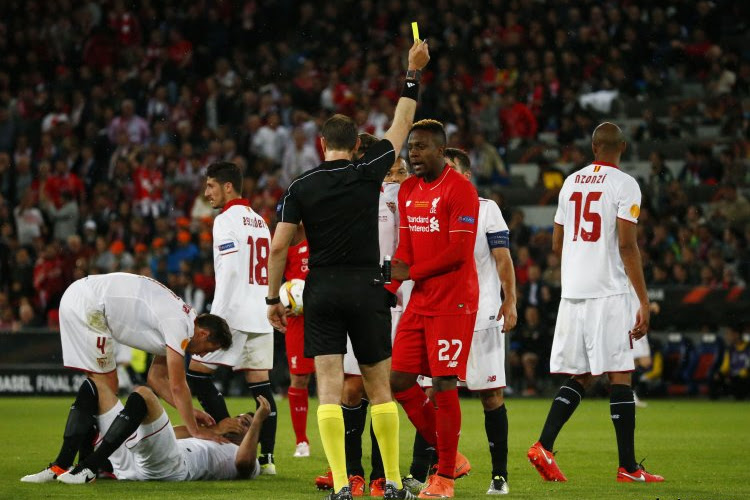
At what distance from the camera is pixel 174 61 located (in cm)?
2847

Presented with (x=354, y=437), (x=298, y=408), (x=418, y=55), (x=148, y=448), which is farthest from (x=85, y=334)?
(x=418, y=55)

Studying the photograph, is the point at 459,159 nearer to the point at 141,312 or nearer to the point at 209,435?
the point at 141,312

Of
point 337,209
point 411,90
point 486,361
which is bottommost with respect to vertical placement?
point 486,361

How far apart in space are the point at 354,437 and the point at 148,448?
1537mm

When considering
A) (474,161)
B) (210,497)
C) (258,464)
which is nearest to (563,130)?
(474,161)

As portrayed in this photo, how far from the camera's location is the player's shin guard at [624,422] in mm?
9352

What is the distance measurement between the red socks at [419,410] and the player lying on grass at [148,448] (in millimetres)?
1213

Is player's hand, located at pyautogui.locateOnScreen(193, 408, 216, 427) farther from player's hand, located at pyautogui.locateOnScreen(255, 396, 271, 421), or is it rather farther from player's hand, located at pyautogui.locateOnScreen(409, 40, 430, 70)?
player's hand, located at pyautogui.locateOnScreen(409, 40, 430, 70)

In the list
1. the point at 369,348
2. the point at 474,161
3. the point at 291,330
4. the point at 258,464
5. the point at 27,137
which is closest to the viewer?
the point at 369,348

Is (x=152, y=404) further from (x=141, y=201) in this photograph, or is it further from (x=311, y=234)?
(x=141, y=201)

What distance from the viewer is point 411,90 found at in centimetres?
808

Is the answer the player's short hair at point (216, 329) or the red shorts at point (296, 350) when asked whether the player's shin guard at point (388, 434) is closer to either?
the player's short hair at point (216, 329)

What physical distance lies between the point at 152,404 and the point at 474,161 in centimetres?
1584

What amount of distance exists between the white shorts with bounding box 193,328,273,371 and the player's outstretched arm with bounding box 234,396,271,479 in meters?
1.15
